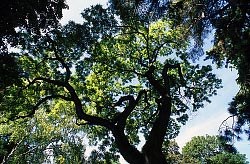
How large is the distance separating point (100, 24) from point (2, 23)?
7.37m

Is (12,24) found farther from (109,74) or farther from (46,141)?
(46,141)

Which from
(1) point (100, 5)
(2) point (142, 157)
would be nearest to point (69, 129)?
(1) point (100, 5)

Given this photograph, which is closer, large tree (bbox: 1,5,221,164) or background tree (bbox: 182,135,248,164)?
large tree (bbox: 1,5,221,164)

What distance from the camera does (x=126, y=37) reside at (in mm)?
15977

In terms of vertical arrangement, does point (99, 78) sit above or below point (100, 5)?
below

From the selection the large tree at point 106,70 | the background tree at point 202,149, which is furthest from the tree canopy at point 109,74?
the background tree at point 202,149

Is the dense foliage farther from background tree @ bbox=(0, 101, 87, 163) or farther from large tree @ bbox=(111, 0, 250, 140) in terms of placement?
background tree @ bbox=(0, 101, 87, 163)

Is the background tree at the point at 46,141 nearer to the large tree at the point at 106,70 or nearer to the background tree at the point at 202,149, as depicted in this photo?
the large tree at the point at 106,70

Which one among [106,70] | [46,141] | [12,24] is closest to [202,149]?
[46,141]

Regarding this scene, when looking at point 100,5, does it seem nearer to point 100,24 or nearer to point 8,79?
point 100,24

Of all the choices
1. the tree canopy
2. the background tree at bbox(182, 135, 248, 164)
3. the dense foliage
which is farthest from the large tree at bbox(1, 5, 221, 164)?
the background tree at bbox(182, 135, 248, 164)

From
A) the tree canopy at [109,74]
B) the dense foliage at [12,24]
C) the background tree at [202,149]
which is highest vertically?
the background tree at [202,149]

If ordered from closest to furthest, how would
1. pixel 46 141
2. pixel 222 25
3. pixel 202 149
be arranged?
pixel 222 25 → pixel 46 141 → pixel 202 149

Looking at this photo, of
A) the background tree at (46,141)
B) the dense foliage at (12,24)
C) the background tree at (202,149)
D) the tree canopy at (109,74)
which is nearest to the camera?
the dense foliage at (12,24)
